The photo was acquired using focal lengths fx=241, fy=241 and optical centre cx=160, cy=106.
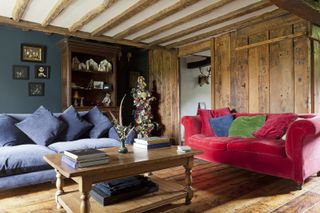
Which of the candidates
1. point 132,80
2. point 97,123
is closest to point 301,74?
point 97,123

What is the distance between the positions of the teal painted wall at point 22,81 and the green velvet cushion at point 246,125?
3640 mm

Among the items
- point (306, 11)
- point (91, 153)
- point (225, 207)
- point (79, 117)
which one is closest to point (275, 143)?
point (225, 207)

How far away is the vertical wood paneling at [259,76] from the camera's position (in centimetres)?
389

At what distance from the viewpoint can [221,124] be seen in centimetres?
386

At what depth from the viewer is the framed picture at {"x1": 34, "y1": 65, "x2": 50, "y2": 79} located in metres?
4.89

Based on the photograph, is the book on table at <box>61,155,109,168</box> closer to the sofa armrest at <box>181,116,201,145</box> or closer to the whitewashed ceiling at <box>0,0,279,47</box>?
the whitewashed ceiling at <box>0,0,279,47</box>

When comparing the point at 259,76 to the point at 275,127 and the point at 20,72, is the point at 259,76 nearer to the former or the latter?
the point at 275,127

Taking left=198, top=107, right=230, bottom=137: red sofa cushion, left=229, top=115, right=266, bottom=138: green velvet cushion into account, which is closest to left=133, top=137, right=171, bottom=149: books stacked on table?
left=229, top=115, right=266, bottom=138: green velvet cushion

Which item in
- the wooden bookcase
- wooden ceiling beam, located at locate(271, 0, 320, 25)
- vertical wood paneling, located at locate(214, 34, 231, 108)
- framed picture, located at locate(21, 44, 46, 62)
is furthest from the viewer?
the wooden bookcase

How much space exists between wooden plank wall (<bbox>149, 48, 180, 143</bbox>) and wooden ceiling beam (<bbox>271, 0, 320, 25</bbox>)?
2.86 metres

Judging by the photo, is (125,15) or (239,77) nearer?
(125,15)

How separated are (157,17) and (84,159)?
2.66 metres

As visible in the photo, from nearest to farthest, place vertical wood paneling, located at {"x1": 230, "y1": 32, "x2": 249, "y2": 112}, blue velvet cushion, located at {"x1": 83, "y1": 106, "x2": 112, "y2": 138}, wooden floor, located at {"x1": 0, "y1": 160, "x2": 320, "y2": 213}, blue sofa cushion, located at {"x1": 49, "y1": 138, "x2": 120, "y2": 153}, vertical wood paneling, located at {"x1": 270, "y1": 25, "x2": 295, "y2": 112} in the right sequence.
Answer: wooden floor, located at {"x1": 0, "y1": 160, "x2": 320, "y2": 213}
blue sofa cushion, located at {"x1": 49, "y1": 138, "x2": 120, "y2": 153}
blue velvet cushion, located at {"x1": 83, "y1": 106, "x2": 112, "y2": 138}
vertical wood paneling, located at {"x1": 270, "y1": 25, "x2": 295, "y2": 112}
vertical wood paneling, located at {"x1": 230, "y1": 32, "x2": 249, "y2": 112}

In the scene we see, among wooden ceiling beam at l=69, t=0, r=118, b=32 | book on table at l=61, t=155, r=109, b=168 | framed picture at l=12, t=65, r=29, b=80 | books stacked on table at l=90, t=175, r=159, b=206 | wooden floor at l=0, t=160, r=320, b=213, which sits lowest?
wooden floor at l=0, t=160, r=320, b=213
